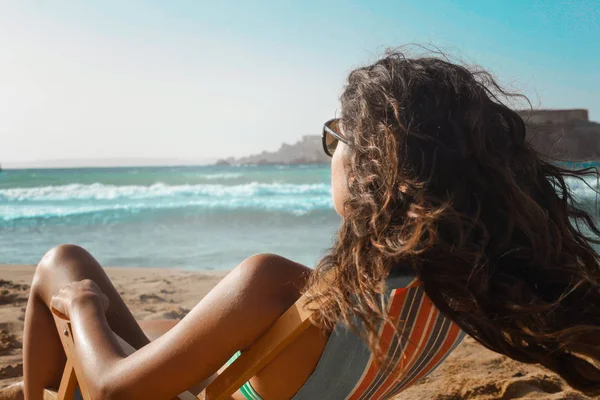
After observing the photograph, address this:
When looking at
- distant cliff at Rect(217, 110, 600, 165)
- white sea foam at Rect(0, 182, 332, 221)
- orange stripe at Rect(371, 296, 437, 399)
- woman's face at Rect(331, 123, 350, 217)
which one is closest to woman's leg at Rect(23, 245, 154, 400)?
woman's face at Rect(331, 123, 350, 217)

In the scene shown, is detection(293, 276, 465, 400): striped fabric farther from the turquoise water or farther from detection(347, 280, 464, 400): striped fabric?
the turquoise water

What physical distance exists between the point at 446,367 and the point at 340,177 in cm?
238

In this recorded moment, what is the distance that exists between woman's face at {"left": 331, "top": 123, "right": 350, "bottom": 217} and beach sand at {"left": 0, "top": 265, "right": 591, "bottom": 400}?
69.9 inches

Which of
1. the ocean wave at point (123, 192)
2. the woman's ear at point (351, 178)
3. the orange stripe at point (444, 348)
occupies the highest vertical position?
the woman's ear at point (351, 178)

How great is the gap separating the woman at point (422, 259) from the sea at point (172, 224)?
3.27 meters

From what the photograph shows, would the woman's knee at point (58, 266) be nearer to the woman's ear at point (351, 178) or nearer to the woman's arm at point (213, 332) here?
the woman's arm at point (213, 332)

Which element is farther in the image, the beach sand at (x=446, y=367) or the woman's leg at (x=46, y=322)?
the beach sand at (x=446, y=367)

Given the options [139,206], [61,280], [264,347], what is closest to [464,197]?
[264,347]

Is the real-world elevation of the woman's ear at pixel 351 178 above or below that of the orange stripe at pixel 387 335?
above

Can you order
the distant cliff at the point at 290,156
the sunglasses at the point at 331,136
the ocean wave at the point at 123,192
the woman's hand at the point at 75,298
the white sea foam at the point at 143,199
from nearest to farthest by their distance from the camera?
the sunglasses at the point at 331,136 < the woman's hand at the point at 75,298 < the white sea foam at the point at 143,199 < the ocean wave at the point at 123,192 < the distant cliff at the point at 290,156

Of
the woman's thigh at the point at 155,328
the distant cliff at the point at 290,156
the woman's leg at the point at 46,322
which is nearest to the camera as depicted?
the woman's leg at the point at 46,322

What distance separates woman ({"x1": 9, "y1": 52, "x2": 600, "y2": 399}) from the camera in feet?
4.13

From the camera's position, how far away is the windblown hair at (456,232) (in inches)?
49.3

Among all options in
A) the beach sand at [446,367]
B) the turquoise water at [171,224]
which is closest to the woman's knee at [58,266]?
the beach sand at [446,367]
